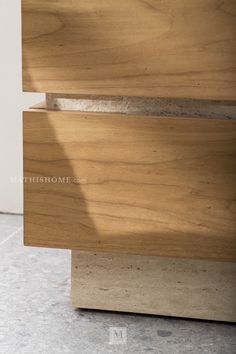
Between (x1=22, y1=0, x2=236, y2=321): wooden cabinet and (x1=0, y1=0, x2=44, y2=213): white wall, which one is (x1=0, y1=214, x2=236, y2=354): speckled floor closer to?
(x1=22, y1=0, x2=236, y2=321): wooden cabinet

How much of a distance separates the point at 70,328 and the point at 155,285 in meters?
0.15

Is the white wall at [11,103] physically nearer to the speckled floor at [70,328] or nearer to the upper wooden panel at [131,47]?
the speckled floor at [70,328]

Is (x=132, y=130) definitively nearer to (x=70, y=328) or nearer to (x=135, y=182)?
(x=135, y=182)

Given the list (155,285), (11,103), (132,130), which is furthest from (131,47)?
(11,103)

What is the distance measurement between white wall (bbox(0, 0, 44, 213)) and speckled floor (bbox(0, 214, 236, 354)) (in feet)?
1.35

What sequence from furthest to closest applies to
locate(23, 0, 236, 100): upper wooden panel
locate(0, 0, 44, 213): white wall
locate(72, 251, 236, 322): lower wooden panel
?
locate(0, 0, 44, 213): white wall, locate(72, 251, 236, 322): lower wooden panel, locate(23, 0, 236, 100): upper wooden panel

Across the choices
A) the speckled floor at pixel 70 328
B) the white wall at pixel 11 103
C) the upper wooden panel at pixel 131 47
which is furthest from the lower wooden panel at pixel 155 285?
the white wall at pixel 11 103

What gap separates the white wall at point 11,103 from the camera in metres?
1.73

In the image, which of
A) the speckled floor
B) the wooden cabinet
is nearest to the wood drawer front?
the wooden cabinet

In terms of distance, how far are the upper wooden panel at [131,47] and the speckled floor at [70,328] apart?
380 mm

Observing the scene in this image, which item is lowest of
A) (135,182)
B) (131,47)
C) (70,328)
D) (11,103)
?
(70,328)

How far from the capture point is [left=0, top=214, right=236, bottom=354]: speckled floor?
3.79 ft

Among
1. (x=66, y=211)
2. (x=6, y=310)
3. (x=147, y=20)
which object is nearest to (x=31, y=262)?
(x=6, y=310)

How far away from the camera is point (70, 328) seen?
1.22 metres
